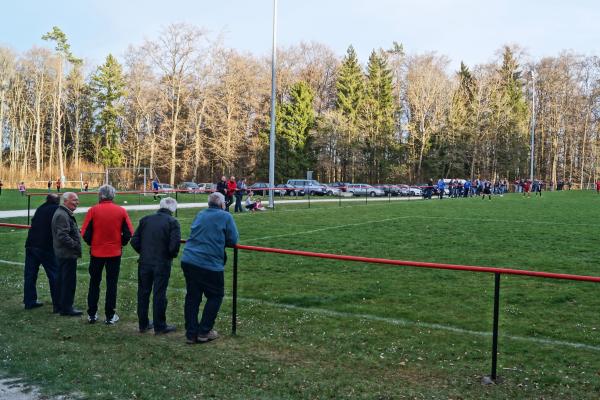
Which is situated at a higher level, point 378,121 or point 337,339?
point 378,121

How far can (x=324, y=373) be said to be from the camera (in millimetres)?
5598

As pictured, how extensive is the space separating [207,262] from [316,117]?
66721 millimetres

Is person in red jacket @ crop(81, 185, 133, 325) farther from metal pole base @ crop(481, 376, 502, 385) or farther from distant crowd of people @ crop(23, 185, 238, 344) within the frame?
metal pole base @ crop(481, 376, 502, 385)

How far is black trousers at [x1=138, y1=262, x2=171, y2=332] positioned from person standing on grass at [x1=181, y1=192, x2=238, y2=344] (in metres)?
0.41

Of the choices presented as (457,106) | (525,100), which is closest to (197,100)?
(457,106)

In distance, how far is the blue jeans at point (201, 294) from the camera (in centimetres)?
654

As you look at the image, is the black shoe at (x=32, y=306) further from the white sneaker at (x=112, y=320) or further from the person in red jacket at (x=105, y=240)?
the white sneaker at (x=112, y=320)

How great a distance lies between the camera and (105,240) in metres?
7.28

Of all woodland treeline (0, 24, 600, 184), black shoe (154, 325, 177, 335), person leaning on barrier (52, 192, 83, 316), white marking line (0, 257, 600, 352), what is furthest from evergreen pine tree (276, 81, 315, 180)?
black shoe (154, 325, 177, 335)

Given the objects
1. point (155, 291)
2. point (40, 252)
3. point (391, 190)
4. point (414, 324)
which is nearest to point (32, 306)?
point (40, 252)

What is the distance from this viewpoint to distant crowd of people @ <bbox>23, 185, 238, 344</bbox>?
21.6 ft

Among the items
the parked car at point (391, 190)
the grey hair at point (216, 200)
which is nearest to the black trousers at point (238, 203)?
the grey hair at point (216, 200)

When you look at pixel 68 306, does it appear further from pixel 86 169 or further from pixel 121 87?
pixel 121 87

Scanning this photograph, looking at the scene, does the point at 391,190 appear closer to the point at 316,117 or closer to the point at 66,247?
the point at 316,117
